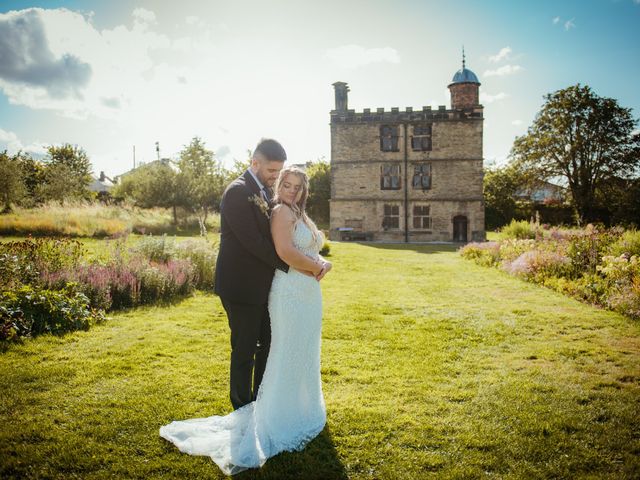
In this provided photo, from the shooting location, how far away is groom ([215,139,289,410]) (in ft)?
11.8

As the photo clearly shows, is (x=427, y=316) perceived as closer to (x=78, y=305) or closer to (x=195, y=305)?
(x=195, y=305)

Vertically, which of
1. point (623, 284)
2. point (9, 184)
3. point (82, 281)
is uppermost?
point (9, 184)

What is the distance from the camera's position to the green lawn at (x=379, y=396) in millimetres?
3291

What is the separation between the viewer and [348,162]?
1158 inches

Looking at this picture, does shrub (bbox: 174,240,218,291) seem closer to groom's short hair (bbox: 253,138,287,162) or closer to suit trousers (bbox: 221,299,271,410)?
suit trousers (bbox: 221,299,271,410)

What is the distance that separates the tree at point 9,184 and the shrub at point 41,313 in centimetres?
1910

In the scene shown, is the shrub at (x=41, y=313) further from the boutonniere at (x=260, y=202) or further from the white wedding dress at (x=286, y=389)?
the boutonniere at (x=260, y=202)

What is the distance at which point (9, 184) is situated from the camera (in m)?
22.0

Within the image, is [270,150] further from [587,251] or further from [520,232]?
[520,232]

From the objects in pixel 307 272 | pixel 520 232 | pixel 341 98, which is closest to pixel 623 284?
pixel 307 272

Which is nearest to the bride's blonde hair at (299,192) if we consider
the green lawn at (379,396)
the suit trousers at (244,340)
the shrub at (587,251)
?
the suit trousers at (244,340)

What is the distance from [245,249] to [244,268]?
175 millimetres

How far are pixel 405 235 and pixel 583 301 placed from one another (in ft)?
65.2

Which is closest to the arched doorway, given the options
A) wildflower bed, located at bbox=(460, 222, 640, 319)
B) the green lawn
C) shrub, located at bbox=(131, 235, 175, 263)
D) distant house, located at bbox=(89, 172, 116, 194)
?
wildflower bed, located at bbox=(460, 222, 640, 319)
